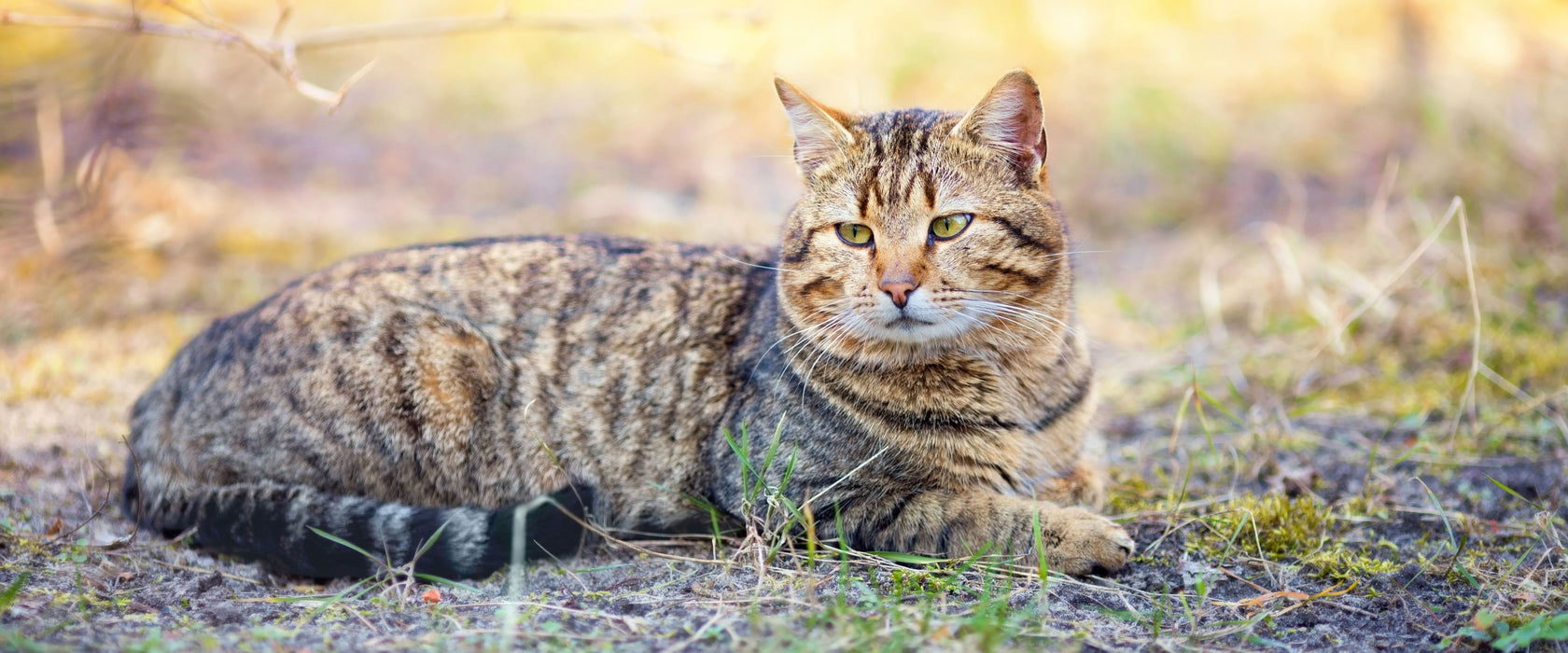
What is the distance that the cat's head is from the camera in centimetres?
288

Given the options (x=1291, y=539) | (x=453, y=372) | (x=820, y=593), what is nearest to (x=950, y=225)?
(x=820, y=593)

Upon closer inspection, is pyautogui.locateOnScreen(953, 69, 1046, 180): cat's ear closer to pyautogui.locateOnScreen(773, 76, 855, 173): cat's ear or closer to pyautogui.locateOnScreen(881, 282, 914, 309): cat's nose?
pyautogui.locateOnScreen(773, 76, 855, 173): cat's ear

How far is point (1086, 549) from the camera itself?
2832mm

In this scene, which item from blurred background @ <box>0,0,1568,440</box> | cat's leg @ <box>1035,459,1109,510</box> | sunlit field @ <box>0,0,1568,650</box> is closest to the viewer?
sunlit field @ <box>0,0,1568,650</box>

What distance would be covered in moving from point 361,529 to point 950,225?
201 centimetres

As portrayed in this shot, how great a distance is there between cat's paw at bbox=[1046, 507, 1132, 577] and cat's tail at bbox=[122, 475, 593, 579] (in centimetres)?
145

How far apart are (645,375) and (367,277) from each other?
1.07 meters

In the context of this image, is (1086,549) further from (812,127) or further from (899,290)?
(812,127)

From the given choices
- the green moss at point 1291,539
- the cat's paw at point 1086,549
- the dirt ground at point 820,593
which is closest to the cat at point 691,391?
the cat's paw at point 1086,549

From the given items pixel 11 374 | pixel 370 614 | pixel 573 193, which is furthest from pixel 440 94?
pixel 370 614

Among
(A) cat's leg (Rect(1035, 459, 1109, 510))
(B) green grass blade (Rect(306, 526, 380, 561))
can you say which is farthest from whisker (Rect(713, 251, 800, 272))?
(B) green grass blade (Rect(306, 526, 380, 561))

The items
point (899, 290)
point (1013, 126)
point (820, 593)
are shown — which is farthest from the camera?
point (1013, 126)

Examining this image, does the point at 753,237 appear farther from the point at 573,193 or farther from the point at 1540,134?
the point at 1540,134

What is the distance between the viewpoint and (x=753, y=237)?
6.51 m
